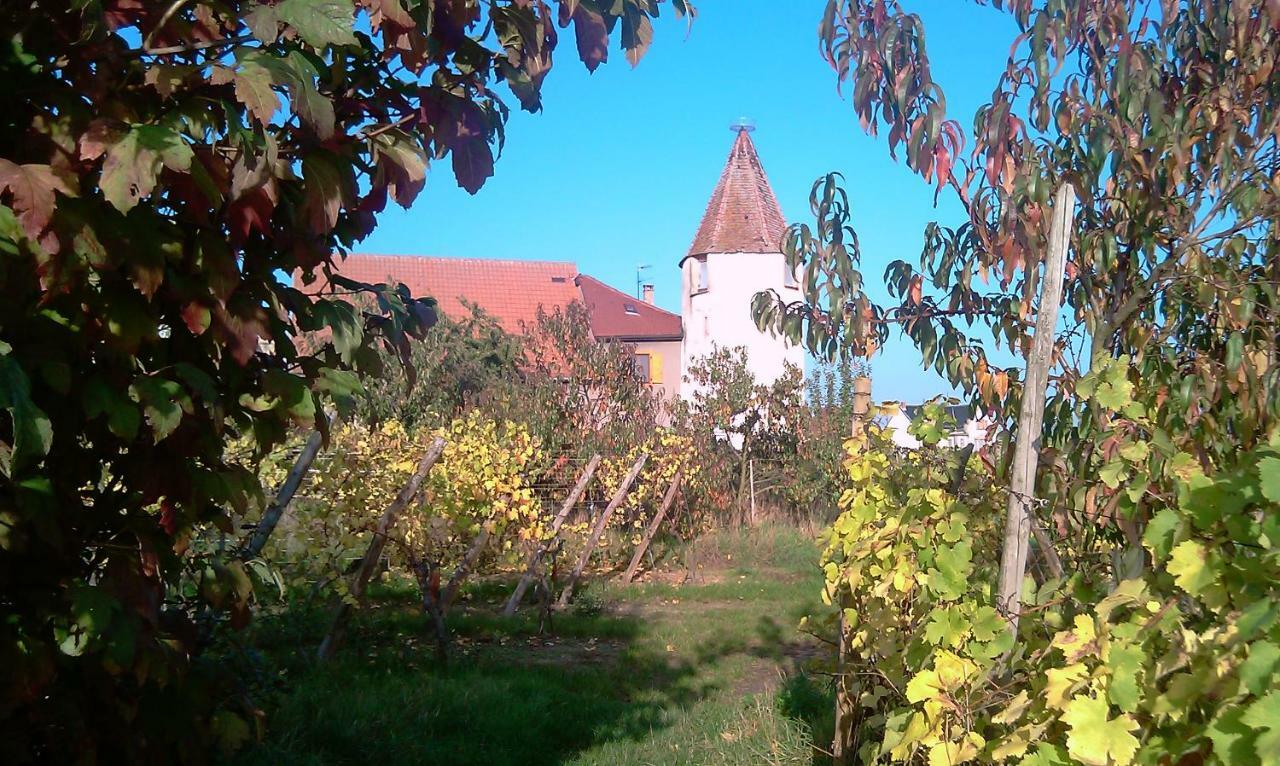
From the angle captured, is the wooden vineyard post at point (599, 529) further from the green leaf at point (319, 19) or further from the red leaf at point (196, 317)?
the green leaf at point (319, 19)

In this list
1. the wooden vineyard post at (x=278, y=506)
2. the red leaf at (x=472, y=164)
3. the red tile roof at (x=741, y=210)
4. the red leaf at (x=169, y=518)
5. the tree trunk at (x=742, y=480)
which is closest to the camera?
the red leaf at (x=169, y=518)

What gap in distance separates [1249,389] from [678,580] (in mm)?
8893

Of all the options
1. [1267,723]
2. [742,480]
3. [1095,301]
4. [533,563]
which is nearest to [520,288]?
[742,480]

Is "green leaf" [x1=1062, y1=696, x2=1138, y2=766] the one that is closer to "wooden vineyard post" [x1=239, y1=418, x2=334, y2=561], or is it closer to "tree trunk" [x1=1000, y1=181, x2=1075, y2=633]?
"tree trunk" [x1=1000, y1=181, x2=1075, y2=633]

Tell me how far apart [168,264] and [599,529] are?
26.9ft

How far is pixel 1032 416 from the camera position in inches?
96.9

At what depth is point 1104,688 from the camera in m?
1.72

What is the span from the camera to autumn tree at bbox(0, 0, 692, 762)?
1.84 m

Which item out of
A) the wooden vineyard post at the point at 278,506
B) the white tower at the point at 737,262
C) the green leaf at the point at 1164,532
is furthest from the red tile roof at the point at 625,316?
the green leaf at the point at 1164,532

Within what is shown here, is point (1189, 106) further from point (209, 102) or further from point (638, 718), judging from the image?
point (638, 718)

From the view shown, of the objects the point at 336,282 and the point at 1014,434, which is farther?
the point at 1014,434

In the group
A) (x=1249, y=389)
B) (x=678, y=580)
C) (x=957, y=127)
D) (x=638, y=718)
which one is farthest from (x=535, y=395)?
(x=1249, y=389)

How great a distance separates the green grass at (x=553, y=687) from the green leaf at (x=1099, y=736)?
3006 millimetres

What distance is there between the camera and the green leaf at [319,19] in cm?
180
